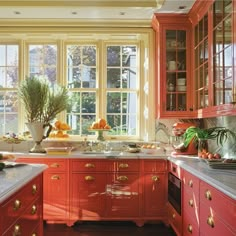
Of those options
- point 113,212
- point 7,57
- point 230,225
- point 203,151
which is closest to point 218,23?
point 203,151

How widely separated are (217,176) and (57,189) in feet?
6.76

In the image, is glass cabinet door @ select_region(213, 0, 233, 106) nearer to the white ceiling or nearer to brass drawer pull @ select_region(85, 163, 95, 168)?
the white ceiling

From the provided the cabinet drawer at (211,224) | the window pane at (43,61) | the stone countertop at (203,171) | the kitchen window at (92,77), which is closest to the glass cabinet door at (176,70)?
the kitchen window at (92,77)

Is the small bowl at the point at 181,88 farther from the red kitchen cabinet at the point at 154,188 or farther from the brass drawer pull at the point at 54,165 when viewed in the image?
the brass drawer pull at the point at 54,165

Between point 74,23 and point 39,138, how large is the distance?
1.63m

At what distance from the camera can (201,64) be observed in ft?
11.4

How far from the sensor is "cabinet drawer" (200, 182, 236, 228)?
67.5 inches

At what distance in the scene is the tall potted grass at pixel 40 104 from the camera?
12.6 ft

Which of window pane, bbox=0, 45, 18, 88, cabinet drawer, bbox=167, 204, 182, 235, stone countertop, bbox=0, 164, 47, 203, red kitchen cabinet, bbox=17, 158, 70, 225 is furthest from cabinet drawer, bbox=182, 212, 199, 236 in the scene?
window pane, bbox=0, 45, 18, 88

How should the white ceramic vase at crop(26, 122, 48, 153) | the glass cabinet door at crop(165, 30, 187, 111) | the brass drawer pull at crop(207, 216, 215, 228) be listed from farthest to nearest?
the glass cabinet door at crop(165, 30, 187, 111)
the white ceramic vase at crop(26, 122, 48, 153)
the brass drawer pull at crop(207, 216, 215, 228)

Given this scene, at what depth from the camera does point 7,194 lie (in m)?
1.57

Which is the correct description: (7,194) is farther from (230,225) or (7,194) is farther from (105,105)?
(105,105)

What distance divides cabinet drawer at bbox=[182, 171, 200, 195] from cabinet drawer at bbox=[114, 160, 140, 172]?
2.64ft

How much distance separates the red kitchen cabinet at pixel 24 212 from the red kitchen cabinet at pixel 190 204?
1.22 meters
